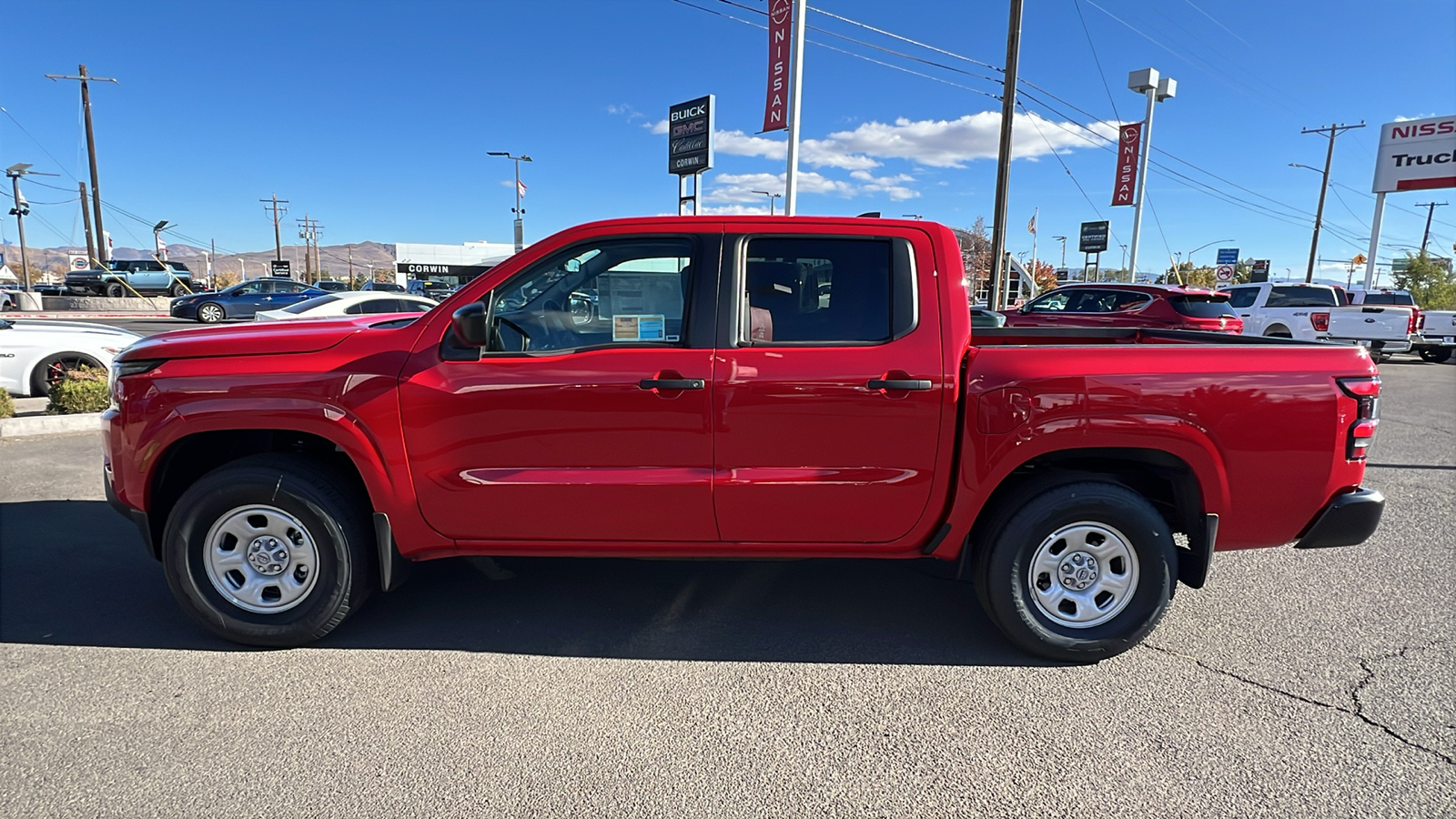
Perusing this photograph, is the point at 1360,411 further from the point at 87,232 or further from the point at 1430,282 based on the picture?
the point at 1430,282

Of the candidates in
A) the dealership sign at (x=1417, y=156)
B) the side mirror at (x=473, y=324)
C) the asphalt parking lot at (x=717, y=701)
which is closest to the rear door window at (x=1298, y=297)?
the dealership sign at (x=1417, y=156)

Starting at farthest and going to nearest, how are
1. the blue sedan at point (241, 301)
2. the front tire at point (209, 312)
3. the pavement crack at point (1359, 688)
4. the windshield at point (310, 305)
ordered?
the blue sedan at point (241, 301) → the front tire at point (209, 312) → the windshield at point (310, 305) → the pavement crack at point (1359, 688)

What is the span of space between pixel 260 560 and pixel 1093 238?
5262 centimetres

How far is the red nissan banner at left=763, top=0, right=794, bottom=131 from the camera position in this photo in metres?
14.7

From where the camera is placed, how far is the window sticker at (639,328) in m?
3.34

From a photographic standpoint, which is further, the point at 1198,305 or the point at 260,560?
the point at 1198,305

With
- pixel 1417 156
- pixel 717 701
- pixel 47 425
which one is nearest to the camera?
pixel 717 701

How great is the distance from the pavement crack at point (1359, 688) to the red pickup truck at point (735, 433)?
0.31 meters

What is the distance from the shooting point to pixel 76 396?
808 cm

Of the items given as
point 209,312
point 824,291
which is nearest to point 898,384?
point 824,291

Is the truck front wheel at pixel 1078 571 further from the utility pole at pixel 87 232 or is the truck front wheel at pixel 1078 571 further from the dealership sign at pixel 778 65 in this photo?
the utility pole at pixel 87 232

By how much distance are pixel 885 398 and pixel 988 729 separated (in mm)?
1293

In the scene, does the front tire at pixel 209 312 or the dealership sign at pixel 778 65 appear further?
the front tire at pixel 209 312

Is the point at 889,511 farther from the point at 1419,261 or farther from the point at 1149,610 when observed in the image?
the point at 1419,261
